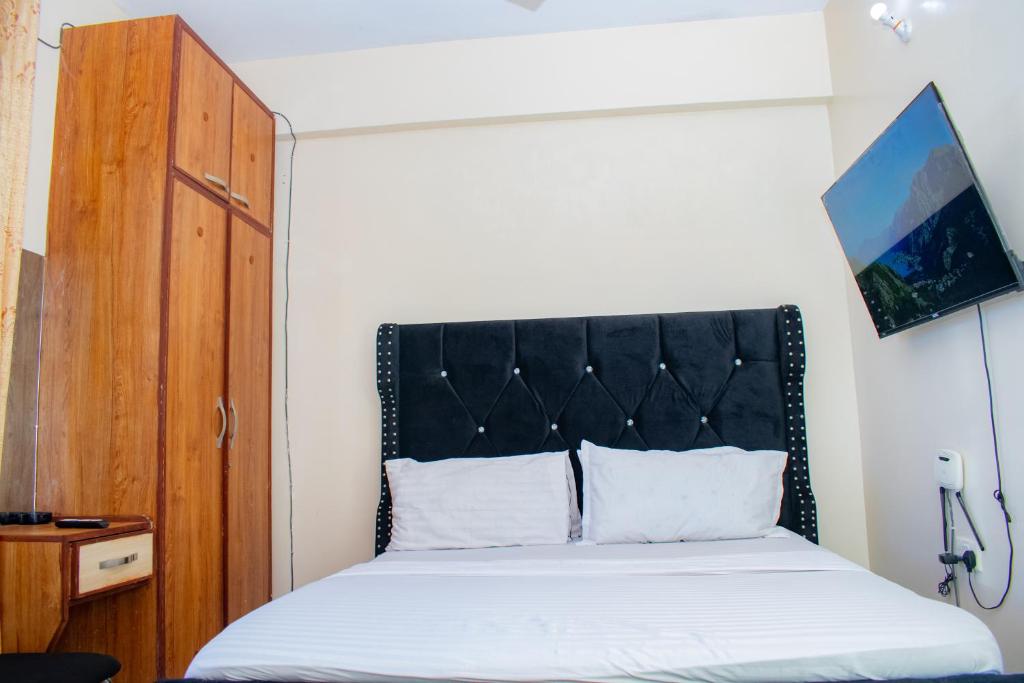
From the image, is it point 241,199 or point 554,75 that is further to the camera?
point 554,75

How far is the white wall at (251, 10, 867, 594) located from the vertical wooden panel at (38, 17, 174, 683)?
790 mm

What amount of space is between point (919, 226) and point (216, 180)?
2350 mm

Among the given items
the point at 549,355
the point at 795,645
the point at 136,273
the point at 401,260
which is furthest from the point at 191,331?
the point at 795,645

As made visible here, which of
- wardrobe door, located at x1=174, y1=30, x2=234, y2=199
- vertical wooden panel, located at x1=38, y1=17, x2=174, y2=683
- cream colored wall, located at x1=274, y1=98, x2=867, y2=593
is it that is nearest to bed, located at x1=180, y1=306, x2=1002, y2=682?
cream colored wall, located at x1=274, y1=98, x2=867, y2=593

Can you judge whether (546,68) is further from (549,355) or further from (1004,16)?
(1004,16)

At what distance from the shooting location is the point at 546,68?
125 inches

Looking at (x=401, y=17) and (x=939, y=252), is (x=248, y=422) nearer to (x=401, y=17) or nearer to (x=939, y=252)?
(x=401, y=17)

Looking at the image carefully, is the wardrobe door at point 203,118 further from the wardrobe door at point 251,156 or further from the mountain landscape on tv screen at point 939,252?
the mountain landscape on tv screen at point 939,252

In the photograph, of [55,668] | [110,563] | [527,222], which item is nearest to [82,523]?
[110,563]

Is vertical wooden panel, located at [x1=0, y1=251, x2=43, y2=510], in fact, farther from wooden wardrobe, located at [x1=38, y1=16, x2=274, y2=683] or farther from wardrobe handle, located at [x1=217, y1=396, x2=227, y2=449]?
wardrobe handle, located at [x1=217, y1=396, x2=227, y2=449]

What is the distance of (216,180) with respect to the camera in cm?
279

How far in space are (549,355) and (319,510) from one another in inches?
45.7

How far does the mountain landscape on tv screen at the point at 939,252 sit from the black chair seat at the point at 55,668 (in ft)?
7.83

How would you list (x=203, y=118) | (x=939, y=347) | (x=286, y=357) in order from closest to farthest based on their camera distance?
(x=939, y=347) < (x=203, y=118) < (x=286, y=357)
